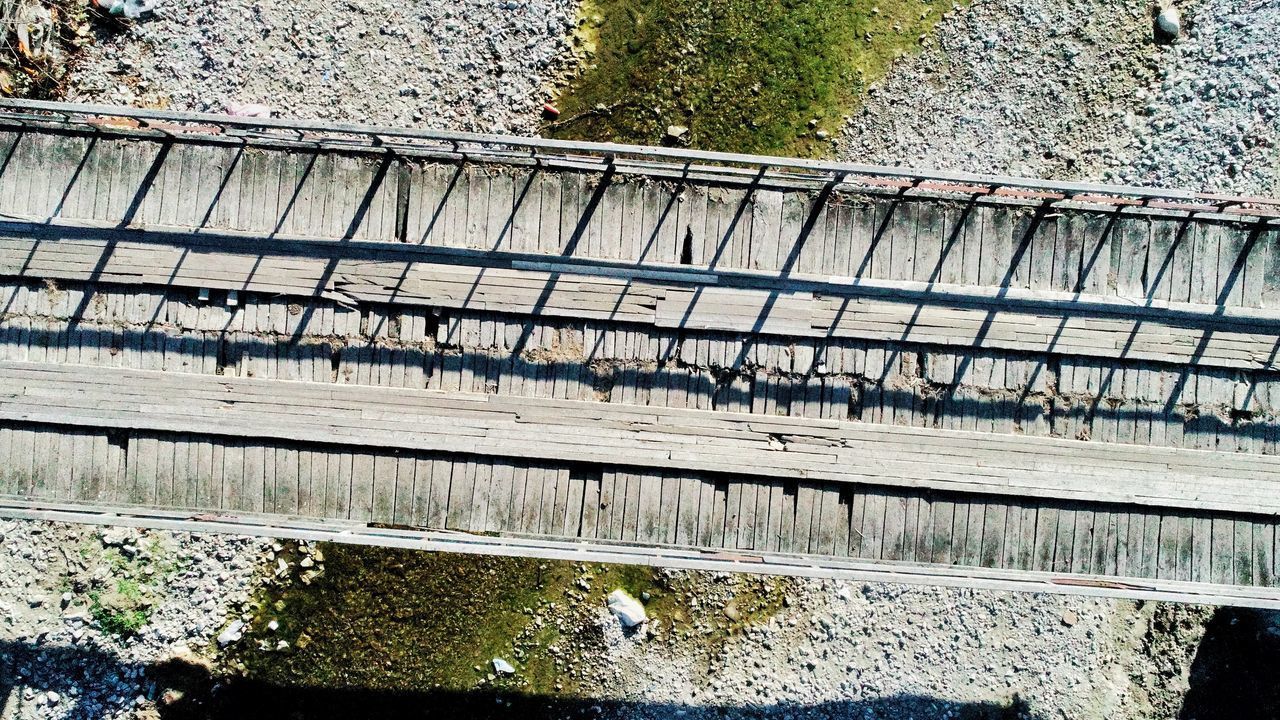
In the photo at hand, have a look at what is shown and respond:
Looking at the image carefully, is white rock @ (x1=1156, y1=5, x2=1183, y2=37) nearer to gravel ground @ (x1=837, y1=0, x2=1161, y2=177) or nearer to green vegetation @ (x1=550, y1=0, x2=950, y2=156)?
gravel ground @ (x1=837, y1=0, x2=1161, y2=177)

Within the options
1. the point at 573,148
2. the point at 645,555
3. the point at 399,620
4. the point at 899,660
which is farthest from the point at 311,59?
the point at 899,660

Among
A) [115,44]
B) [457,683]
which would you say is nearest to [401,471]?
[457,683]

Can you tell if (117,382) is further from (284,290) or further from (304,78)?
(304,78)

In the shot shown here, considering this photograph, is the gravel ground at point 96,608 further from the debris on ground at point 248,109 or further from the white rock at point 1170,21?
the white rock at point 1170,21

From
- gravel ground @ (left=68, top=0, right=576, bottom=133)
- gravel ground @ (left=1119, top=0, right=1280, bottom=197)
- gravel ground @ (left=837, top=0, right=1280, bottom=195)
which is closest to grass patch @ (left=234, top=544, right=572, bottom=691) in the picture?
gravel ground @ (left=68, top=0, right=576, bottom=133)

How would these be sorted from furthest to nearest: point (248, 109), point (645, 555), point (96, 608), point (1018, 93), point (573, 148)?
1. point (1018, 93)
2. point (248, 109)
3. point (96, 608)
4. point (645, 555)
5. point (573, 148)

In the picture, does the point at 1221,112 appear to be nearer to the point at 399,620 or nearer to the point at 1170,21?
the point at 1170,21

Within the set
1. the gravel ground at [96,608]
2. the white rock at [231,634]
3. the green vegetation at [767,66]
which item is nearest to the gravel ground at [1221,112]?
the green vegetation at [767,66]
